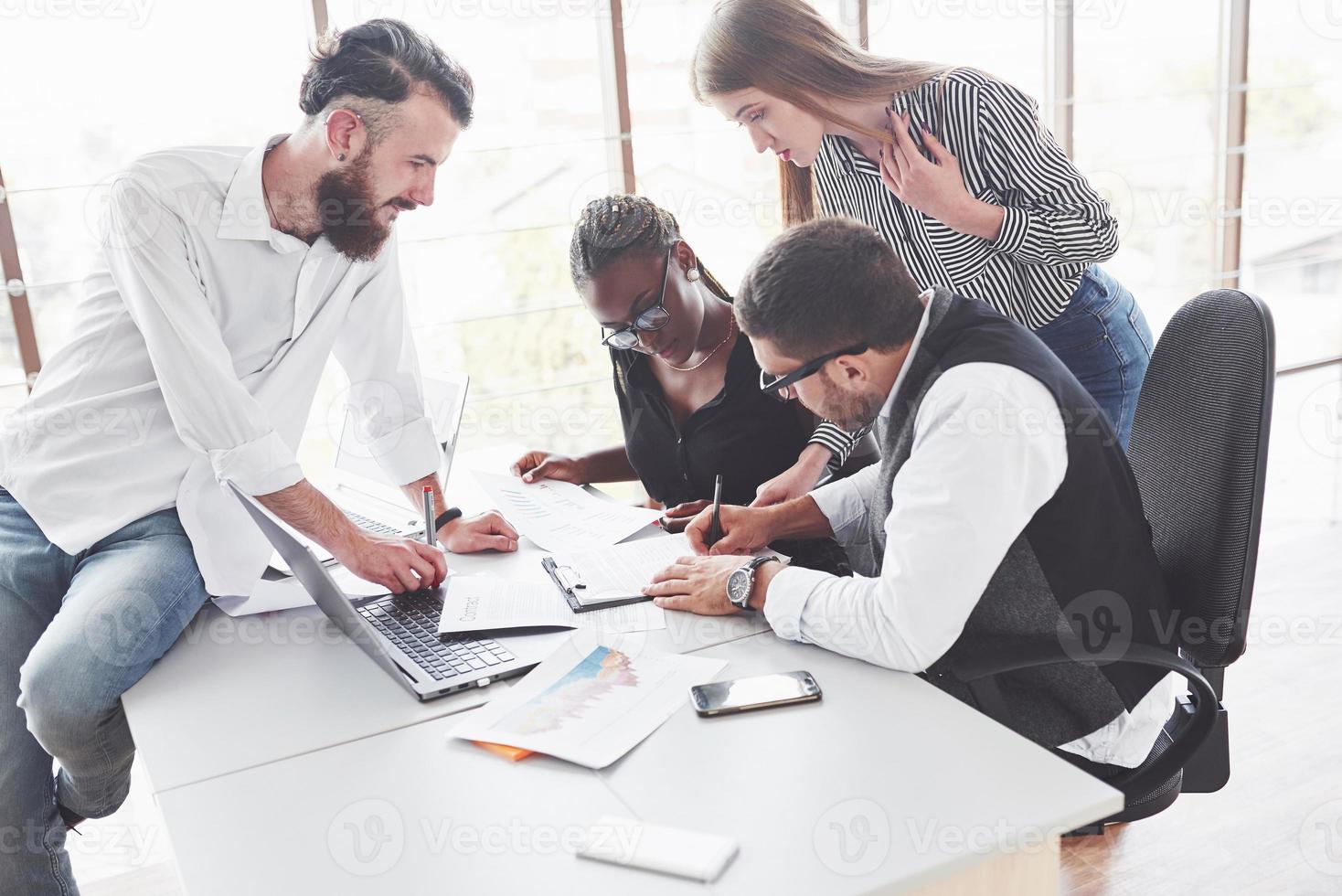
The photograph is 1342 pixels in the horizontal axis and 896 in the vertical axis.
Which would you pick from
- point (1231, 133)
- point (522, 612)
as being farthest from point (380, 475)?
point (1231, 133)

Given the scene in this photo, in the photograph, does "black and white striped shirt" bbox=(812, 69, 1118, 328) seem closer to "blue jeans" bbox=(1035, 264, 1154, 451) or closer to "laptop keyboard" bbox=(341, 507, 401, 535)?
"blue jeans" bbox=(1035, 264, 1154, 451)

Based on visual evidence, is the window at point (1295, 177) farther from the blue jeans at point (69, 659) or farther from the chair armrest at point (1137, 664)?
the blue jeans at point (69, 659)

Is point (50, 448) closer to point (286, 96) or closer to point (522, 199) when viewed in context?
point (286, 96)

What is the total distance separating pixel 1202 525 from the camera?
4.75 ft

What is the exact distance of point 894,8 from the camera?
4.17m

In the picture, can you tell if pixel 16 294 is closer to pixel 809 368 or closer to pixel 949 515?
pixel 809 368

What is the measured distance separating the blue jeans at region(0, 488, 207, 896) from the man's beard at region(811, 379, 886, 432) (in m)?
0.97

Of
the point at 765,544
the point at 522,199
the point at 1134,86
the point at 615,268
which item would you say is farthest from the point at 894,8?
the point at 765,544

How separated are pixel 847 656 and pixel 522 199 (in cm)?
276

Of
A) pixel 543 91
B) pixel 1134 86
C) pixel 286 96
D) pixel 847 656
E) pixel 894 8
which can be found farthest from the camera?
pixel 1134 86

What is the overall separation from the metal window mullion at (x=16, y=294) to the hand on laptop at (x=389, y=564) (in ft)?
6.08

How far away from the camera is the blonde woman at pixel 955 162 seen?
184 centimetres

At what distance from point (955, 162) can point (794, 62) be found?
1.10ft

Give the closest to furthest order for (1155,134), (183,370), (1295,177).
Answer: (183,370) → (1155,134) → (1295,177)
